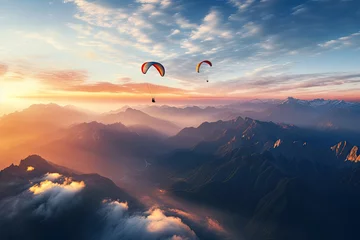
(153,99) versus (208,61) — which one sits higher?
(208,61)

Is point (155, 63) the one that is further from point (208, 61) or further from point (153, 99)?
point (208, 61)

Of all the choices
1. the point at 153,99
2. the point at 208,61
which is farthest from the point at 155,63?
the point at 208,61

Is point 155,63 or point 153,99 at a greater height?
point 155,63

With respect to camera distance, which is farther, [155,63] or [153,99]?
[153,99]
